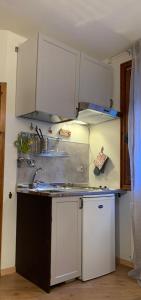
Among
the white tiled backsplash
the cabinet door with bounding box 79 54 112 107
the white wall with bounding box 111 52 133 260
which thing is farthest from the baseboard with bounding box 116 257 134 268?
the cabinet door with bounding box 79 54 112 107

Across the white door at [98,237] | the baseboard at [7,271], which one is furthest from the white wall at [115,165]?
the baseboard at [7,271]

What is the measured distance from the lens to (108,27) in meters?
2.65

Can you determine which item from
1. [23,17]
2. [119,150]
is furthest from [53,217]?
[23,17]

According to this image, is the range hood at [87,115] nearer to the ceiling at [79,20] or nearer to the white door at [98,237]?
the ceiling at [79,20]

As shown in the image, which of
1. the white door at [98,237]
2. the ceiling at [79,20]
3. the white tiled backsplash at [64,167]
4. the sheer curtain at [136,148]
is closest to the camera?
the ceiling at [79,20]

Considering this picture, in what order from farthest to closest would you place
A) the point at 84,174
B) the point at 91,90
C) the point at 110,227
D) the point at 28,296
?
the point at 84,174 < the point at 91,90 < the point at 110,227 < the point at 28,296

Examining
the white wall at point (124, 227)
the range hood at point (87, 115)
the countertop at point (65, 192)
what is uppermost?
the range hood at point (87, 115)

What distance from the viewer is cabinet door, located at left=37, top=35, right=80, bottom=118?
8.22 ft

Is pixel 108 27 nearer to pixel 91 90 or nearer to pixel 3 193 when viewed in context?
pixel 91 90

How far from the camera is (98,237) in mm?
2592

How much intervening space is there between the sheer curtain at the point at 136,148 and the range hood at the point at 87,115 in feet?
0.91

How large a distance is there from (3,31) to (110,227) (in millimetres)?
2377

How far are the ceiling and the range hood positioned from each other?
770 mm

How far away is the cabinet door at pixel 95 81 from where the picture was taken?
9.66 ft
